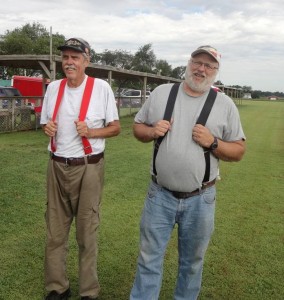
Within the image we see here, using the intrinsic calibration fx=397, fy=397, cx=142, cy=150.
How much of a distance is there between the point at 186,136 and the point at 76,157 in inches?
40.1

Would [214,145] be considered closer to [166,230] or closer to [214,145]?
[214,145]

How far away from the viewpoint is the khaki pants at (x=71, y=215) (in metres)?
3.38

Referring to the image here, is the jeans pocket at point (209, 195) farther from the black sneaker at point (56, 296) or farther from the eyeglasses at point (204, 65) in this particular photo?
the black sneaker at point (56, 296)

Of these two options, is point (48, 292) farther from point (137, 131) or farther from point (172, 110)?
point (172, 110)

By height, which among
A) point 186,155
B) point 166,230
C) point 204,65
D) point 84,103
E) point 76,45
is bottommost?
point 166,230

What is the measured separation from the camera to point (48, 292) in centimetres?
363

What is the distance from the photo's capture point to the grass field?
154 inches

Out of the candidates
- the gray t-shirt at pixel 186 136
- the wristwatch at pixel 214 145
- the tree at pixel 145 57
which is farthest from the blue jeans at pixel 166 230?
the tree at pixel 145 57

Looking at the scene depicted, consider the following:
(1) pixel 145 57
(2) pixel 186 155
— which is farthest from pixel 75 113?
(1) pixel 145 57

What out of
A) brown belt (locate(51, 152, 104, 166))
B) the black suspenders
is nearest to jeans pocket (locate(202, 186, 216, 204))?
the black suspenders

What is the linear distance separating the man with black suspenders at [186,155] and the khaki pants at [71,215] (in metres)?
0.57

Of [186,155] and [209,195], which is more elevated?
[186,155]

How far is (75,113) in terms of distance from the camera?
10.8 feet

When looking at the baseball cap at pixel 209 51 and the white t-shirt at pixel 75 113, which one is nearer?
the baseball cap at pixel 209 51
